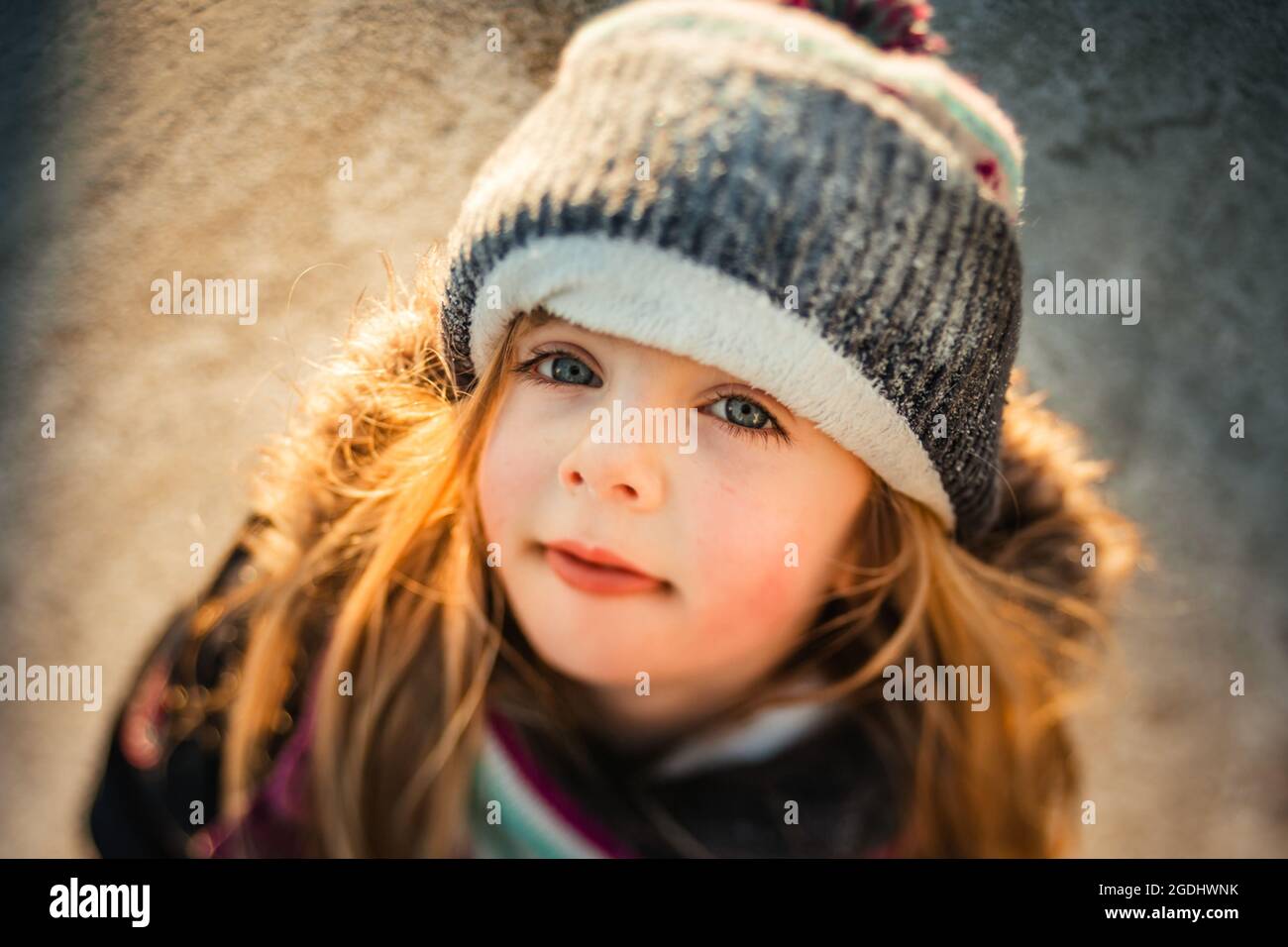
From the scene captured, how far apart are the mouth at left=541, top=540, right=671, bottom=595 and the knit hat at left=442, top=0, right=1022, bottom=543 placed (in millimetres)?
166

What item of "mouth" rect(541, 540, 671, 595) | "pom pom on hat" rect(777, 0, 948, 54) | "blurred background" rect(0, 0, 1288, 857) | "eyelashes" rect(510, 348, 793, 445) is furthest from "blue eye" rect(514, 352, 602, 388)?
"blurred background" rect(0, 0, 1288, 857)

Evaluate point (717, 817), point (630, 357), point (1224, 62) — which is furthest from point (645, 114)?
point (1224, 62)

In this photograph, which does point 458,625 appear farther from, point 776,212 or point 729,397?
point 776,212

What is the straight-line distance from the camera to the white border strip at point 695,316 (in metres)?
0.66

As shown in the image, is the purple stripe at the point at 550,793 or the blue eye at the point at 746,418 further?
the purple stripe at the point at 550,793

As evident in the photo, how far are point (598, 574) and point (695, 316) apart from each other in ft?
0.69

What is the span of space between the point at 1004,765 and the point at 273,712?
0.67 m

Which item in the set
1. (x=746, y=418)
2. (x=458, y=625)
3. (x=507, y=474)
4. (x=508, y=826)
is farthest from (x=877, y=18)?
(x=508, y=826)

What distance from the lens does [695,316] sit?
663mm

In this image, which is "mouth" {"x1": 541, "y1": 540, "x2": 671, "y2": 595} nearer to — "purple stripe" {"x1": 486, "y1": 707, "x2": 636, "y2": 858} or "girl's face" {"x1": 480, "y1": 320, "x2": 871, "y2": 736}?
"girl's face" {"x1": 480, "y1": 320, "x2": 871, "y2": 736}

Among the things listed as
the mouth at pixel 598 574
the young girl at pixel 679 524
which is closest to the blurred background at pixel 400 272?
the young girl at pixel 679 524

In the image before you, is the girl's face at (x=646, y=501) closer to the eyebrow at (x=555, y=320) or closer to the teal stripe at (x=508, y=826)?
the eyebrow at (x=555, y=320)

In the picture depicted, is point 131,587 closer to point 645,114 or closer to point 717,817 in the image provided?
point 717,817

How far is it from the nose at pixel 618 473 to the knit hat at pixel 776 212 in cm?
8
